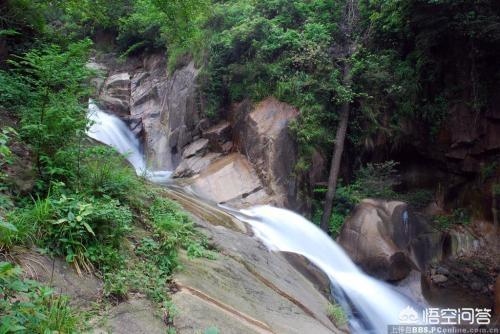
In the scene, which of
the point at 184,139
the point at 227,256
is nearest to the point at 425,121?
the point at 184,139

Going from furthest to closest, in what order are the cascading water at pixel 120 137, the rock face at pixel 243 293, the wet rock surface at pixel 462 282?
the cascading water at pixel 120 137 < the wet rock surface at pixel 462 282 < the rock face at pixel 243 293

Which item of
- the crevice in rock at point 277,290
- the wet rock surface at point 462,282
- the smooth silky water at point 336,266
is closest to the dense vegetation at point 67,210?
the crevice in rock at point 277,290

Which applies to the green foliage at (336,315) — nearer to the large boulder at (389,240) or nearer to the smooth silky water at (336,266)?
the smooth silky water at (336,266)

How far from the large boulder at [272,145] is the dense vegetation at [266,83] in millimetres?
358

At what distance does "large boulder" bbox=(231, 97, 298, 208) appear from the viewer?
11.4 meters

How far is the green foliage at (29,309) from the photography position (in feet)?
7.32

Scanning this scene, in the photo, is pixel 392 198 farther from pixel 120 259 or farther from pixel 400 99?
pixel 120 259

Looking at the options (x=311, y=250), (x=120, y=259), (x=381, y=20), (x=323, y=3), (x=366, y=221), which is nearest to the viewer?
(x=120, y=259)

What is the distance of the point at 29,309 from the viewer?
2.43m

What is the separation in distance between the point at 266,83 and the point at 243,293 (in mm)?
9279

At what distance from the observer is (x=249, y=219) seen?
29.5 feet

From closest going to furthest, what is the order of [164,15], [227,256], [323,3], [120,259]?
[120,259]
[227,256]
[164,15]
[323,3]

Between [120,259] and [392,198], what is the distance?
9.67 metres

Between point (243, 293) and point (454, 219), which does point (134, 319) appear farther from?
point (454, 219)
